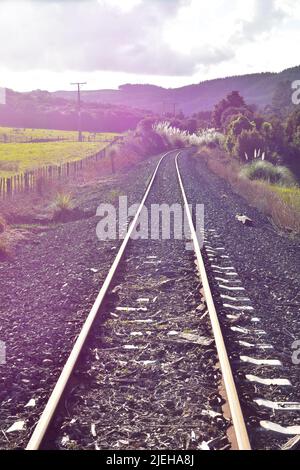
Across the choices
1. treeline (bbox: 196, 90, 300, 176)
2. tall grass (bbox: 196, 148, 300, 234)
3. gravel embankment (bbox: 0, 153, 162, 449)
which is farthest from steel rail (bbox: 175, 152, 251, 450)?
treeline (bbox: 196, 90, 300, 176)

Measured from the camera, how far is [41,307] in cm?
711

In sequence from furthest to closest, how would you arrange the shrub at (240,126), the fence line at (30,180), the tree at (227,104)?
the tree at (227,104) < the shrub at (240,126) < the fence line at (30,180)

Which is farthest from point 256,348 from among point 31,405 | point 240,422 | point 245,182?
point 245,182

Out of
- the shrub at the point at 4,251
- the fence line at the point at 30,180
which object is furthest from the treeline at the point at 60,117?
the shrub at the point at 4,251

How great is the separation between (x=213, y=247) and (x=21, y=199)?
10.2 meters

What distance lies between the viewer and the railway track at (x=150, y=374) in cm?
398

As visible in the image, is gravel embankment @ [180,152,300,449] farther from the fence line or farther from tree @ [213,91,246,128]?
tree @ [213,91,246,128]

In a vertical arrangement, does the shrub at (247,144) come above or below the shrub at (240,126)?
below

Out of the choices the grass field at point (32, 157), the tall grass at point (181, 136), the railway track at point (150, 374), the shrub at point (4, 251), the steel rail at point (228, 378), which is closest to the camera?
the steel rail at point (228, 378)

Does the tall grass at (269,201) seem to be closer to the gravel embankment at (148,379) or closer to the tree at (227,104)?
the gravel embankment at (148,379)

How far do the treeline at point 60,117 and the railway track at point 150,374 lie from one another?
106627 mm

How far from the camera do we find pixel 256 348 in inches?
221

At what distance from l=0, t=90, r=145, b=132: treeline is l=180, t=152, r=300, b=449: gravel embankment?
101905mm
